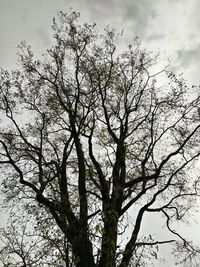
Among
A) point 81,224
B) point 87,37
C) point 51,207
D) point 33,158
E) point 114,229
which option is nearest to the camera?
point 114,229

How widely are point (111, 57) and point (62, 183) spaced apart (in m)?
6.95

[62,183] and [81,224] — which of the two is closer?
[81,224]

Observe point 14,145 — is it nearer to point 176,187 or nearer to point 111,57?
point 111,57

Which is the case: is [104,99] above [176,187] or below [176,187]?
above

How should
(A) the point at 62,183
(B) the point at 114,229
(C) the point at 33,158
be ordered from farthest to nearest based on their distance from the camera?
(C) the point at 33,158, (A) the point at 62,183, (B) the point at 114,229

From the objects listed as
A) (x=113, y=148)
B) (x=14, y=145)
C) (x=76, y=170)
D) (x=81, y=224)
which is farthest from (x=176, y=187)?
(x=14, y=145)

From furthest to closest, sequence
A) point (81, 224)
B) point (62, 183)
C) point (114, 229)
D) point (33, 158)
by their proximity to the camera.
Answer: point (33, 158)
point (62, 183)
point (81, 224)
point (114, 229)

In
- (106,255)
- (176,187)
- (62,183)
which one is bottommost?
(106,255)

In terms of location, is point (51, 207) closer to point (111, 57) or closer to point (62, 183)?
point (62, 183)

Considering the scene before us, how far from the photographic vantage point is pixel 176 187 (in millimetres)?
15828

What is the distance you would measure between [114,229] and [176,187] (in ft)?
21.0

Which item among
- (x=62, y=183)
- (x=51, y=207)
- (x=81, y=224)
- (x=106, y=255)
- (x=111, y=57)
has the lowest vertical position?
(x=106, y=255)

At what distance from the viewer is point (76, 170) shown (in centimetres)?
1588

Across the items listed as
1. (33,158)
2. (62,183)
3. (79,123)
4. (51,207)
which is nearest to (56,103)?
(79,123)
